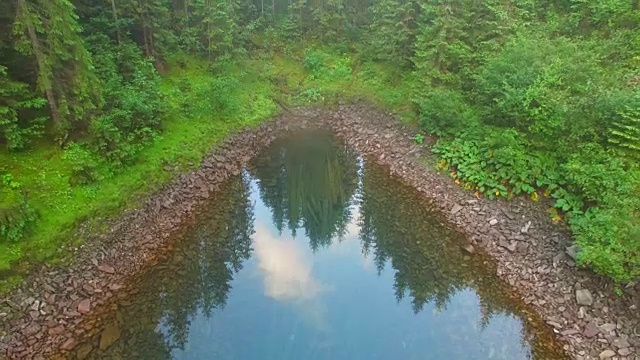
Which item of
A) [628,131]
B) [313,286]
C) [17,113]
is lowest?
[313,286]

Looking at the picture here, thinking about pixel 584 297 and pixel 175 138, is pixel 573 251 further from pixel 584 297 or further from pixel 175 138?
pixel 175 138

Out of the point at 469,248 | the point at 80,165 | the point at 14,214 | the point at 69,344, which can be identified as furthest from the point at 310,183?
the point at 69,344

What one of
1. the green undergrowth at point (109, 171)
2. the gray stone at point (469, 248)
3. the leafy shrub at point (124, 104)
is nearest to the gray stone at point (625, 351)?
the gray stone at point (469, 248)

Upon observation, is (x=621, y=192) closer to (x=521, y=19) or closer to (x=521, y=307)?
(x=521, y=307)

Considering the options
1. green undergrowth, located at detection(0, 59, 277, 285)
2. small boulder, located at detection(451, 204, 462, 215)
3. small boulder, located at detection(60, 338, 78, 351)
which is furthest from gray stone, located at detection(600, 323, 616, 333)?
green undergrowth, located at detection(0, 59, 277, 285)

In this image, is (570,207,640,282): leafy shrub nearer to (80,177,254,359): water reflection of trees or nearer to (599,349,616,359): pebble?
(599,349,616,359): pebble

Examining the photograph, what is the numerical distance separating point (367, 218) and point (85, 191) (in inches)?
501

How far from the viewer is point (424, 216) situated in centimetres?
2134

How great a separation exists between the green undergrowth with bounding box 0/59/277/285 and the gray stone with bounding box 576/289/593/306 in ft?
57.8

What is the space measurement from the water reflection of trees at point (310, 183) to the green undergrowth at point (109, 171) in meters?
3.48

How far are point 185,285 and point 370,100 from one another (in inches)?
792

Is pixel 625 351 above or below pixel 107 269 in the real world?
below

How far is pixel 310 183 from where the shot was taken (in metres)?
25.5

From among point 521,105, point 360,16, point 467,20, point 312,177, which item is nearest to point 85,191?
point 312,177
